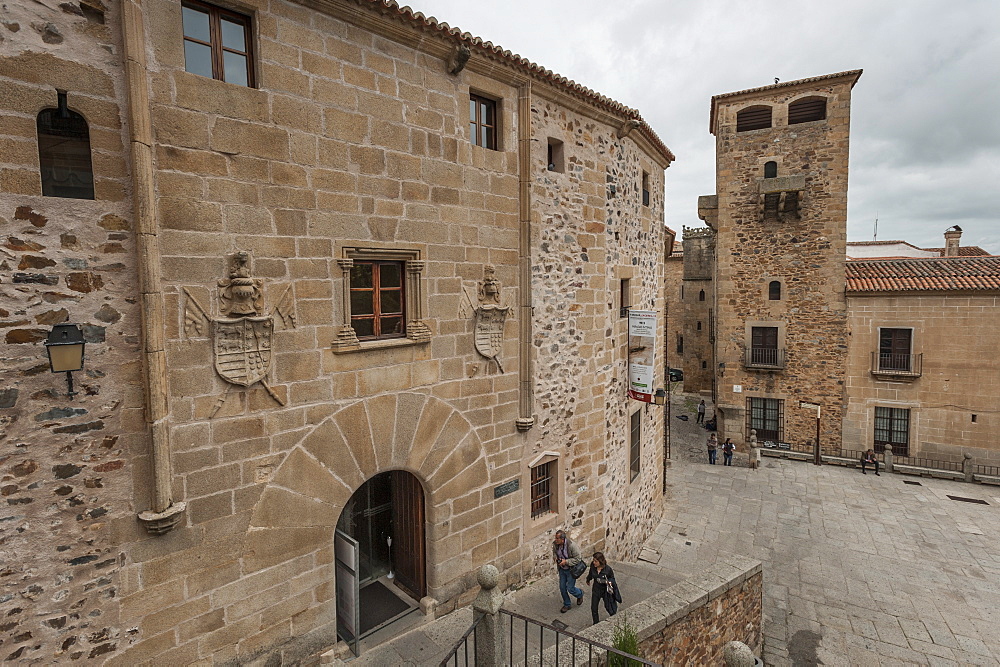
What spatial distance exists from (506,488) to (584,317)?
3.43 m

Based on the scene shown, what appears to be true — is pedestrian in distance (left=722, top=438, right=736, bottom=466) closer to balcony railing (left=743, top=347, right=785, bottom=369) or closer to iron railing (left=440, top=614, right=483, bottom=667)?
balcony railing (left=743, top=347, right=785, bottom=369)

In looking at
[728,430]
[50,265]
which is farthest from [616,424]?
[728,430]

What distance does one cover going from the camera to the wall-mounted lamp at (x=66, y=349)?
3.97m

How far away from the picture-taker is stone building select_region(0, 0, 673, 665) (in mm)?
4113

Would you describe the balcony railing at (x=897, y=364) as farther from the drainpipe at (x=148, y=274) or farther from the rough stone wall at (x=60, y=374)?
the rough stone wall at (x=60, y=374)

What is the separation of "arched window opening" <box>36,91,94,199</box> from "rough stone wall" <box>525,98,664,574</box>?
5602 mm

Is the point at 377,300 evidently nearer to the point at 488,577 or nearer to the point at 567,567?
the point at 488,577

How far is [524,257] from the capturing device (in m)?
7.71

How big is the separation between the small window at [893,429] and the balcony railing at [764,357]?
3.64m

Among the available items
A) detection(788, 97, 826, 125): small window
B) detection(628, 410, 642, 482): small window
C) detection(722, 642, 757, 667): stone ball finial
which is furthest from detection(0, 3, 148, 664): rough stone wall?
detection(788, 97, 826, 125): small window

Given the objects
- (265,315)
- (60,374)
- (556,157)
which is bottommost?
(60,374)

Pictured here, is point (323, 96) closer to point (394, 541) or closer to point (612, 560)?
point (394, 541)

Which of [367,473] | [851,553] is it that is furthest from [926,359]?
[367,473]

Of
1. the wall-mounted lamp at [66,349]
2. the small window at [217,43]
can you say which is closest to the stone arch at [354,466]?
the wall-mounted lamp at [66,349]
